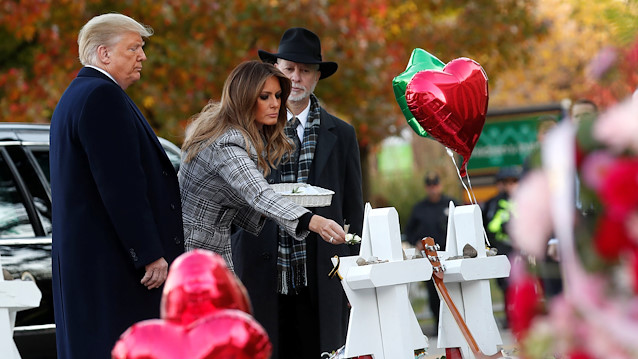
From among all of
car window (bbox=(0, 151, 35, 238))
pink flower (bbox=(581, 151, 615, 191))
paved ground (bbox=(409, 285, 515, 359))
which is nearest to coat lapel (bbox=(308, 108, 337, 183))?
car window (bbox=(0, 151, 35, 238))

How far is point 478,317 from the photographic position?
3803 mm

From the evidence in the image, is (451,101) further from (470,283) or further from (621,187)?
(621,187)

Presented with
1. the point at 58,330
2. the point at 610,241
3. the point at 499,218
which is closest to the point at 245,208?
the point at 58,330

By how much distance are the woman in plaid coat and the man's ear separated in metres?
0.52

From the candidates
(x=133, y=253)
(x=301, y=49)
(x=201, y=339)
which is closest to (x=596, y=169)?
(x=201, y=339)

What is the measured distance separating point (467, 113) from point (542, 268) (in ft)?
8.46

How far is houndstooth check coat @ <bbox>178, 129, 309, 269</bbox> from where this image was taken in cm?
382

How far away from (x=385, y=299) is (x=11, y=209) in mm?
2474

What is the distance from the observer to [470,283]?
3793 millimetres

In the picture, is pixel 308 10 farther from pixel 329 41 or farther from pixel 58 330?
pixel 58 330

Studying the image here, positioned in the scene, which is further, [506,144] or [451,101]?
[506,144]

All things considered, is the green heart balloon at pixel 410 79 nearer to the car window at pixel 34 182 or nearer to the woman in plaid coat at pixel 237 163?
the woman in plaid coat at pixel 237 163

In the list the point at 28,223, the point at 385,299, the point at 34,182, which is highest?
the point at 34,182

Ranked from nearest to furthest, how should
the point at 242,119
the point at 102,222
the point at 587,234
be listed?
the point at 587,234
the point at 102,222
the point at 242,119
